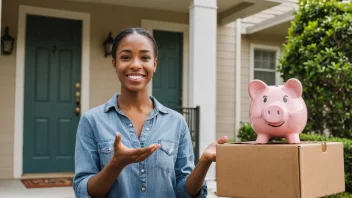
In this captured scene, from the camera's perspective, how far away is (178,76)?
689 centimetres

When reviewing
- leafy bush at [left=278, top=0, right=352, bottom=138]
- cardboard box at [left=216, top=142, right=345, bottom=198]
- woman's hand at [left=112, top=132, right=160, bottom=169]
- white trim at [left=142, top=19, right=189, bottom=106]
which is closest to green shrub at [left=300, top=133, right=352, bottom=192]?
leafy bush at [left=278, top=0, right=352, bottom=138]

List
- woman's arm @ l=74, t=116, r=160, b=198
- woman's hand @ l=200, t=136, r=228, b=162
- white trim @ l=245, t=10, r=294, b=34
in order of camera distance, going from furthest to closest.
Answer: white trim @ l=245, t=10, r=294, b=34
woman's hand @ l=200, t=136, r=228, b=162
woman's arm @ l=74, t=116, r=160, b=198

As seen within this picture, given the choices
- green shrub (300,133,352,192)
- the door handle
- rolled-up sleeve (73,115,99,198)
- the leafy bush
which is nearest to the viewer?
rolled-up sleeve (73,115,99,198)

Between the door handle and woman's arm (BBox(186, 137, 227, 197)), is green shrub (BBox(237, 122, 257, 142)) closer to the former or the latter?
the door handle

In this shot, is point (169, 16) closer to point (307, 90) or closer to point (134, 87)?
point (307, 90)

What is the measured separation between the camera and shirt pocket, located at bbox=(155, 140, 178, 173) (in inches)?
Result: 60.9

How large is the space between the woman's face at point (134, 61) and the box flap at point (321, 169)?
64 centimetres

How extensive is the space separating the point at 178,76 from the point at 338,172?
516cm

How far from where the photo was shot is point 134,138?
1.53 metres

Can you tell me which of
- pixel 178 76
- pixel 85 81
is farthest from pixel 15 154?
pixel 178 76

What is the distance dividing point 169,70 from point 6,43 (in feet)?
8.12

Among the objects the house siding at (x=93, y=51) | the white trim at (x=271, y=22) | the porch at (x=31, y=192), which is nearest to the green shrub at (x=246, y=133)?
the porch at (x=31, y=192)

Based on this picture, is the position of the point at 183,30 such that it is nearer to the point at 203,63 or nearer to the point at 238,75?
the point at 238,75

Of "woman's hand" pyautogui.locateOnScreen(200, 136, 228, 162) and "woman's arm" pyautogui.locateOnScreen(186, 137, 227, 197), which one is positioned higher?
"woman's hand" pyautogui.locateOnScreen(200, 136, 228, 162)
